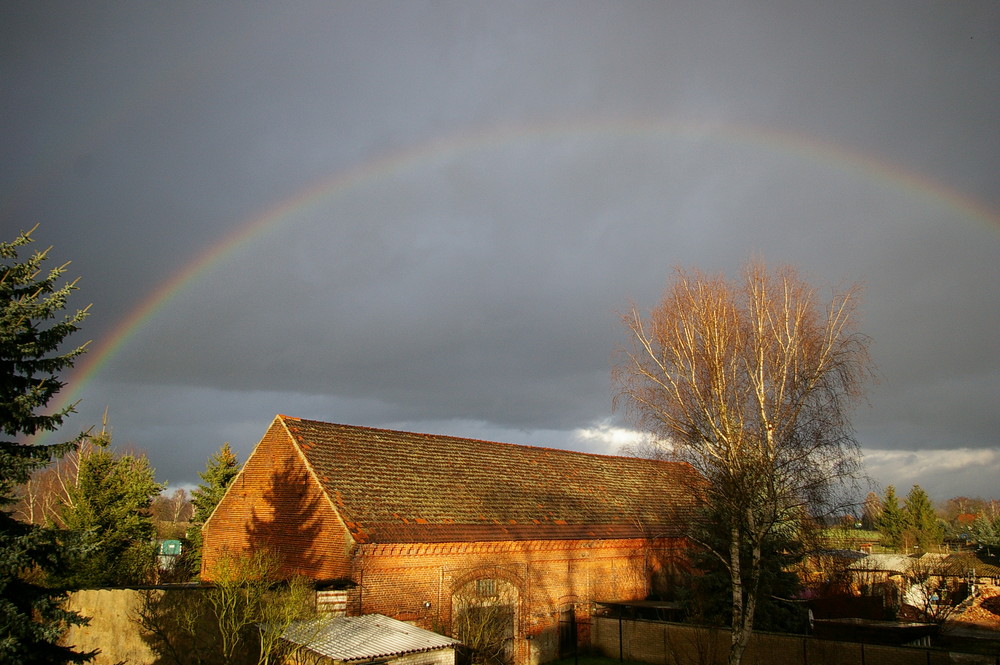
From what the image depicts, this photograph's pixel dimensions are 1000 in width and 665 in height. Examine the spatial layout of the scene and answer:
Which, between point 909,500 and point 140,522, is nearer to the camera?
point 140,522

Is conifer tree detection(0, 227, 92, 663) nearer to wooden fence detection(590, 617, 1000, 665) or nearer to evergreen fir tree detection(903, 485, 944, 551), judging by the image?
wooden fence detection(590, 617, 1000, 665)

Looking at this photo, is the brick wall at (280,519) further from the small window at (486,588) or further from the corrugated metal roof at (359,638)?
the small window at (486,588)

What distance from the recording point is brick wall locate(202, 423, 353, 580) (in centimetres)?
1998

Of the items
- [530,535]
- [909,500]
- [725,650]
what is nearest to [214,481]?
[530,535]

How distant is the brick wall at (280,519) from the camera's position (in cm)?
1998

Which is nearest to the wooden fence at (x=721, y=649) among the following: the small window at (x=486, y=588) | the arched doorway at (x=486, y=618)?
the arched doorway at (x=486, y=618)

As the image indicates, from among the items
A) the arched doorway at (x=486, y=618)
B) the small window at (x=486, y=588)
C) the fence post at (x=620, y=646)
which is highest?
the small window at (x=486, y=588)

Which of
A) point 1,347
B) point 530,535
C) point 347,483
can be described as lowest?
point 530,535

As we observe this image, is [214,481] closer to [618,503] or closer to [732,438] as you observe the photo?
[618,503]

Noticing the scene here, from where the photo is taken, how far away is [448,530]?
21.7 metres

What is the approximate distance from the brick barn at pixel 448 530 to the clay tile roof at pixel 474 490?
0.20 feet

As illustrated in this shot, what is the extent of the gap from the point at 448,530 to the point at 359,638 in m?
6.62

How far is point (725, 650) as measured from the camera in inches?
842

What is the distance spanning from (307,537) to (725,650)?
13804 millimetres
